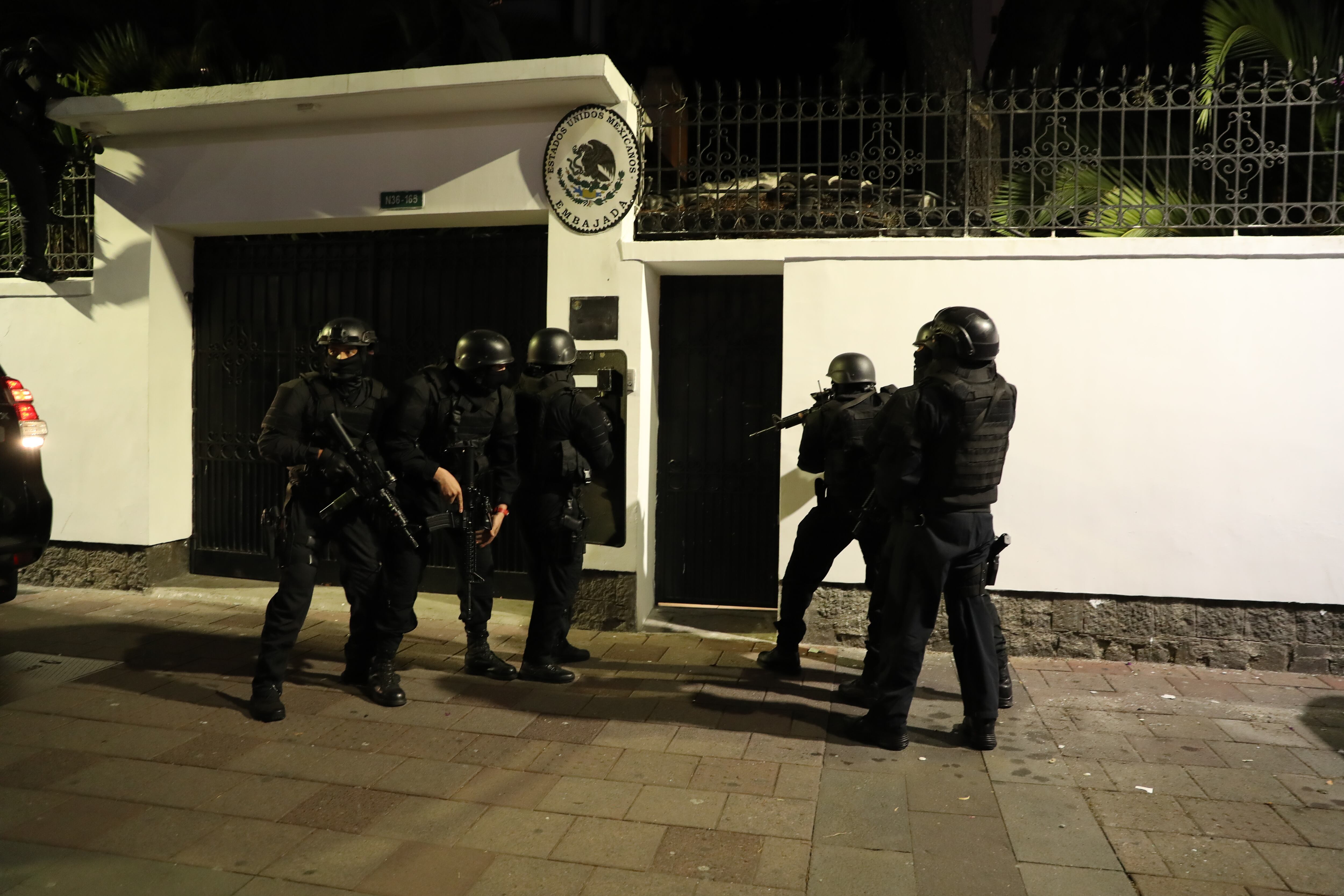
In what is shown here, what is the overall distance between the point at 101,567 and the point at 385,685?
13.2 feet

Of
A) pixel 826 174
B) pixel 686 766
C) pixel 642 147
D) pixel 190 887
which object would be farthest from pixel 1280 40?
pixel 190 887

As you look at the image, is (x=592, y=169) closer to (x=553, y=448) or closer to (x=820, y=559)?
(x=553, y=448)

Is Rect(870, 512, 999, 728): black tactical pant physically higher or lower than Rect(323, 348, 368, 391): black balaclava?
lower

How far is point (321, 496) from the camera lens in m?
4.97

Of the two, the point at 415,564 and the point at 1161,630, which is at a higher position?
the point at 415,564

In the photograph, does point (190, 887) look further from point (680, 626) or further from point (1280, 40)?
point (1280, 40)

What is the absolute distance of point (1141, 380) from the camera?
6008 mm

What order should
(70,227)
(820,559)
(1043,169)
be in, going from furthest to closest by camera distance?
(70,227), (1043,169), (820,559)

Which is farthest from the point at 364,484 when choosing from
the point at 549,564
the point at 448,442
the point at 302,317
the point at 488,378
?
the point at 302,317

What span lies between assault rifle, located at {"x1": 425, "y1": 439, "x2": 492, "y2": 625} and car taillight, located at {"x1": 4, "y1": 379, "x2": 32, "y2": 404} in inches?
107

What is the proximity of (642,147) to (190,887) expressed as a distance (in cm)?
525

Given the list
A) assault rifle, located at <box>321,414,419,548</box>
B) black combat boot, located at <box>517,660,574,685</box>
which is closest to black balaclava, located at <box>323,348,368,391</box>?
assault rifle, located at <box>321,414,419,548</box>

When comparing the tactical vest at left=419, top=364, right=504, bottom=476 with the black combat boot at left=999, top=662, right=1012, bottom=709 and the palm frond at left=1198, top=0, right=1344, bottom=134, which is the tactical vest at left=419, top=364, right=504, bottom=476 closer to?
the black combat boot at left=999, top=662, right=1012, bottom=709

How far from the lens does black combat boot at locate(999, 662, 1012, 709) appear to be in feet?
17.0
